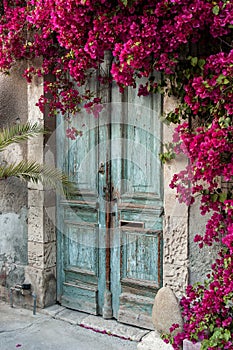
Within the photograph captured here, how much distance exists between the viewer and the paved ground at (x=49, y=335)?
4030 millimetres

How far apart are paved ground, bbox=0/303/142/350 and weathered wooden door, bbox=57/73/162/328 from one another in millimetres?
272

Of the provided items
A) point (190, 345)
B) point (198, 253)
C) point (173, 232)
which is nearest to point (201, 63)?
point (173, 232)

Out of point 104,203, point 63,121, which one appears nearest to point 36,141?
point 63,121

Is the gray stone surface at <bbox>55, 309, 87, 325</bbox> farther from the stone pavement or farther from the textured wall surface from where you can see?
the textured wall surface

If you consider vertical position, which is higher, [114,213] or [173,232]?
[114,213]

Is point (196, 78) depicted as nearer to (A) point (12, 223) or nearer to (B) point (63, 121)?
(B) point (63, 121)

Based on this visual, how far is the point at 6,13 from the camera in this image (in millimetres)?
4746

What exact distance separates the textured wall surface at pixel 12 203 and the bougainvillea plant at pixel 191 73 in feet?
3.31

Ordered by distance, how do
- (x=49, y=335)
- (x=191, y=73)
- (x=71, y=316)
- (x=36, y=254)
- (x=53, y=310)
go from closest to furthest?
(x=191, y=73), (x=49, y=335), (x=71, y=316), (x=53, y=310), (x=36, y=254)

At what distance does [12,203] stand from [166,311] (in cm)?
223

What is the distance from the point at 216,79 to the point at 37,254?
8.71ft

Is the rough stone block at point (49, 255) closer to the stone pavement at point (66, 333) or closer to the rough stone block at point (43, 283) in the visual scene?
the rough stone block at point (43, 283)

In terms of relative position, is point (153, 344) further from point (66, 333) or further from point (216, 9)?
point (216, 9)

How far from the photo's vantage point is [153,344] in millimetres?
3680
